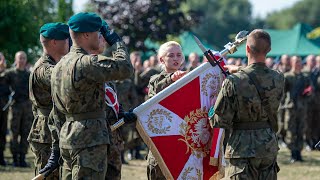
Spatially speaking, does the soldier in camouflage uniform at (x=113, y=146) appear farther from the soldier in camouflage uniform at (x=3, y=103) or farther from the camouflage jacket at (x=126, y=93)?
the soldier in camouflage uniform at (x=3, y=103)

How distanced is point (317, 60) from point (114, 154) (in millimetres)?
13061

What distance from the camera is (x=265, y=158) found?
24.0 feet

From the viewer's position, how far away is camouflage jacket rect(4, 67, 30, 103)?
49.6 feet

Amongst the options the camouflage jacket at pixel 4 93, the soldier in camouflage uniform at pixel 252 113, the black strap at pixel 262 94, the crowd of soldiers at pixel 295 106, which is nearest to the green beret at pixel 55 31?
the soldier in camouflage uniform at pixel 252 113

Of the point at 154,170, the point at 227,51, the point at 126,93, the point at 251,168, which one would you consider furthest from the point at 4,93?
the point at 251,168

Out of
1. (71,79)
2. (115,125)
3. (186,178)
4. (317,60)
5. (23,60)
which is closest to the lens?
(71,79)

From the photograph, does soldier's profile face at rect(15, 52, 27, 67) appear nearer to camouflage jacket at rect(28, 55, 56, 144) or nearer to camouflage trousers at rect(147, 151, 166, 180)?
camouflage jacket at rect(28, 55, 56, 144)

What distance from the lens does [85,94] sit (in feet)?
22.9

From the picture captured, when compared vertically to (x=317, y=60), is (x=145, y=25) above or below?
above

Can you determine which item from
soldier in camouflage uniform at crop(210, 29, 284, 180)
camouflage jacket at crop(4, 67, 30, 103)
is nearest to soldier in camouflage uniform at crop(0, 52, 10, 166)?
camouflage jacket at crop(4, 67, 30, 103)

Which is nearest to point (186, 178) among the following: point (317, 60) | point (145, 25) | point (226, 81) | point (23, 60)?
point (226, 81)

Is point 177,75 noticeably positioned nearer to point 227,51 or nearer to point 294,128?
point 227,51

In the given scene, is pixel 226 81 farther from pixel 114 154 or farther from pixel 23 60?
pixel 23 60

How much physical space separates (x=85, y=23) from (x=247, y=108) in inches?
68.2
